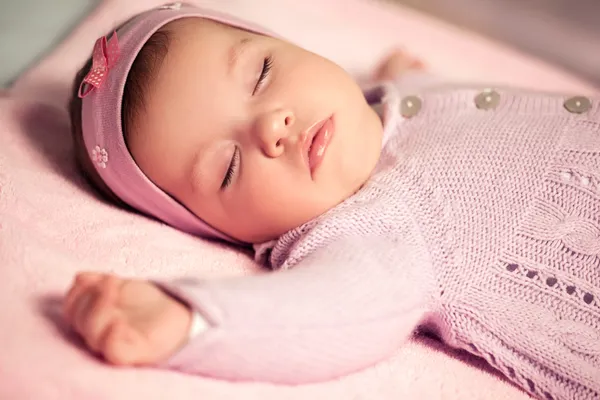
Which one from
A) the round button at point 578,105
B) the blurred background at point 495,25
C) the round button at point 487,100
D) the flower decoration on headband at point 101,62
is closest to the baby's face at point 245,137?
the flower decoration on headband at point 101,62

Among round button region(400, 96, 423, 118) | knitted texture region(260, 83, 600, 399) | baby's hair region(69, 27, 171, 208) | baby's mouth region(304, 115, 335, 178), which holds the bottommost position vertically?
knitted texture region(260, 83, 600, 399)

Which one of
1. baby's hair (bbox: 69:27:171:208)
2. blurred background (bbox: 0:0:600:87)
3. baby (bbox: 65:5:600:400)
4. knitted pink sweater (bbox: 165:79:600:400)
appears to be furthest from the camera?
blurred background (bbox: 0:0:600:87)

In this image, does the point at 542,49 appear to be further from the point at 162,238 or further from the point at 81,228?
the point at 81,228

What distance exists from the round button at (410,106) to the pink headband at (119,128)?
40 cm

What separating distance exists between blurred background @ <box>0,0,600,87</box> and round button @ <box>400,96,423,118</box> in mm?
612

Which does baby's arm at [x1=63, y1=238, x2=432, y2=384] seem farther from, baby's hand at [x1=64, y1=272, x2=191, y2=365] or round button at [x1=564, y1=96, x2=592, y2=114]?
round button at [x1=564, y1=96, x2=592, y2=114]

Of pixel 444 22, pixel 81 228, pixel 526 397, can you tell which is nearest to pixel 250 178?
pixel 81 228

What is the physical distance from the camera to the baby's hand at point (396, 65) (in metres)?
1.48

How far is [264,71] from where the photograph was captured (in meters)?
1.05

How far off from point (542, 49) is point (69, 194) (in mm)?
1202

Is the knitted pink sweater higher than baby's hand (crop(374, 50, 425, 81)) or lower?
lower

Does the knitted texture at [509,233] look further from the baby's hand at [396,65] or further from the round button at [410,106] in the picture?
the baby's hand at [396,65]

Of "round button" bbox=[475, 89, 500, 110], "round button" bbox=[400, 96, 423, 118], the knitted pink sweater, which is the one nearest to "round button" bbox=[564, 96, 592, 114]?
the knitted pink sweater

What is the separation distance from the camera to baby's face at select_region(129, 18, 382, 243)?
100 centimetres
